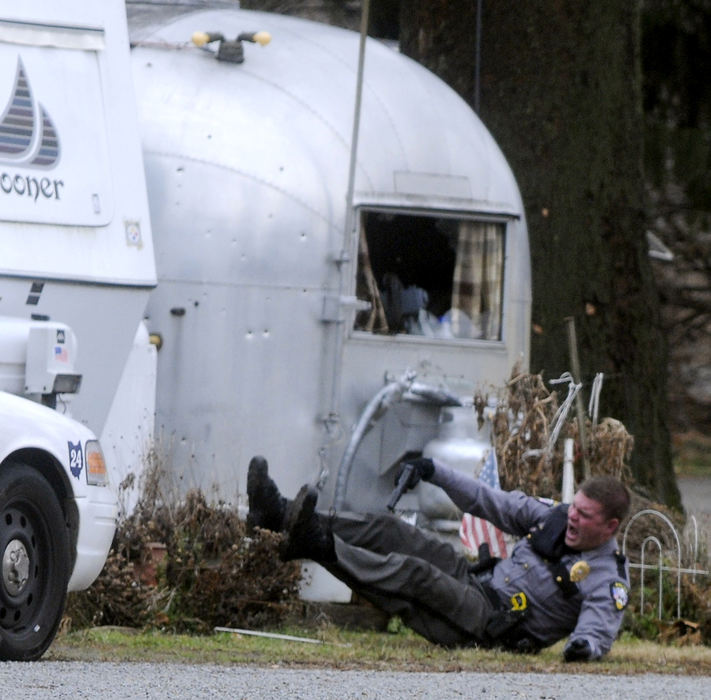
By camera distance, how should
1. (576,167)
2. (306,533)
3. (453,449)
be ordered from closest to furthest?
(306,533)
(453,449)
(576,167)

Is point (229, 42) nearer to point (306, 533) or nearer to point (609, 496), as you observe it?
point (306, 533)

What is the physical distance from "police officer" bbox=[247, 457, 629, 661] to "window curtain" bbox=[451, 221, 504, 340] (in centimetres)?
241

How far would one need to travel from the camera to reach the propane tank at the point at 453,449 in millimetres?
10328

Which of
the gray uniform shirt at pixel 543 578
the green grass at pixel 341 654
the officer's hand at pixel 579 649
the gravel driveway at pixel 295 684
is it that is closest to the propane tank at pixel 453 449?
the green grass at pixel 341 654

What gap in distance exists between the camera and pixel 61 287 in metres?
8.12

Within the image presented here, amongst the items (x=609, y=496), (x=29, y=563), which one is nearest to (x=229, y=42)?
(x=609, y=496)

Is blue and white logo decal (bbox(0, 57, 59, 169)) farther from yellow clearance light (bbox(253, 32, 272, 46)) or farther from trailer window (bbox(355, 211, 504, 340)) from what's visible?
trailer window (bbox(355, 211, 504, 340))

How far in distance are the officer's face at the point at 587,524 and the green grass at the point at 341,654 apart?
518mm

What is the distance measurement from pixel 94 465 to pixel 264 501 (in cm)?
125

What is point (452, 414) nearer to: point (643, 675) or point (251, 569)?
point (251, 569)

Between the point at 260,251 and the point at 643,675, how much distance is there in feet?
11.4

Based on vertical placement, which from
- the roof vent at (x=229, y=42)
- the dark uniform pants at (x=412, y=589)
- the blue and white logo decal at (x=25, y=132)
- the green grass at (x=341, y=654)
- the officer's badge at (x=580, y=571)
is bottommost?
the green grass at (x=341, y=654)

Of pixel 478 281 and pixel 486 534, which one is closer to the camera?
pixel 486 534

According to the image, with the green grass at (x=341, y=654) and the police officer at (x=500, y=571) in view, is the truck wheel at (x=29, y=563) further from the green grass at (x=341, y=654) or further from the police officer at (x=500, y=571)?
the police officer at (x=500, y=571)
